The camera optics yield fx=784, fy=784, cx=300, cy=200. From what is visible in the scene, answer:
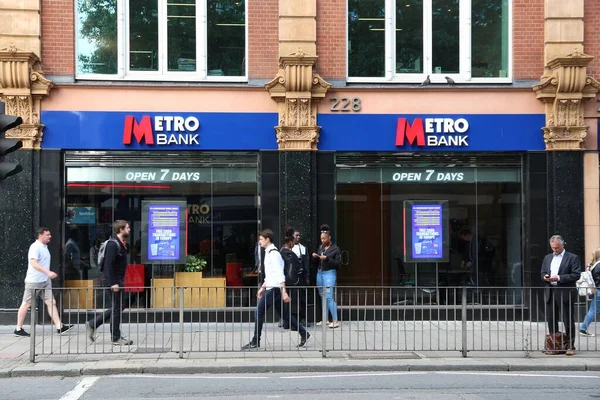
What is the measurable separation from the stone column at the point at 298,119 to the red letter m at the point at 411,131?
5.05 feet

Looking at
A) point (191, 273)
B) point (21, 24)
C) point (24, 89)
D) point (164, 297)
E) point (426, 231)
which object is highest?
point (21, 24)

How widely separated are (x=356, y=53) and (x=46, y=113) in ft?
19.4

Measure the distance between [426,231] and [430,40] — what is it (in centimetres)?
372

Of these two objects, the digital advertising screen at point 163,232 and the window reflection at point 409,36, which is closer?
the digital advertising screen at point 163,232

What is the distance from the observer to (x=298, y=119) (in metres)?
14.6

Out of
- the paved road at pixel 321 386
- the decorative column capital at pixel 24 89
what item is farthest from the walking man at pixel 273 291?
the decorative column capital at pixel 24 89

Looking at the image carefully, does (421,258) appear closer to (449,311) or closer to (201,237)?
(449,311)

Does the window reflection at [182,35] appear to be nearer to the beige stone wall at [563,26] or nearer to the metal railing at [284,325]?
the metal railing at [284,325]

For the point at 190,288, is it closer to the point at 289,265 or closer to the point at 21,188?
the point at 289,265

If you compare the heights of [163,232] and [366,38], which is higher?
[366,38]

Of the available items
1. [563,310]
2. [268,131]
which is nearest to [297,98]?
[268,131]

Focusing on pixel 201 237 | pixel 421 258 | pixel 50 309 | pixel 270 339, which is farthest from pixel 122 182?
pixel 421 258

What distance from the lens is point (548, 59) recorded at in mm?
14945

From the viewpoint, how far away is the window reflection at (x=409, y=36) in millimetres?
15289
